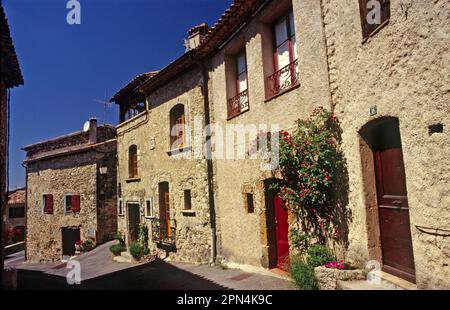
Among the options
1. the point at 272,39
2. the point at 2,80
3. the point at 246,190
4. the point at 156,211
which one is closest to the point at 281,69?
the point at 272,39

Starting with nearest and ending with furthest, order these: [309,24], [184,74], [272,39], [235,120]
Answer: [309,24], [272,39], [235,120], [184,74]

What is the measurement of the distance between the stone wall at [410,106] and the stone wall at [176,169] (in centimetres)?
488

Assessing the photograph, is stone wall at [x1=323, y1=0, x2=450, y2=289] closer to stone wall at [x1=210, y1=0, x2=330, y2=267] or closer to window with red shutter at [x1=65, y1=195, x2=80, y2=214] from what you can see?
stone wall at [x1=210, y1=0, x2=330, y2=267]

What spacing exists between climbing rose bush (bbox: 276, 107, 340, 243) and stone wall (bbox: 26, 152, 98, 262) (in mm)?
12237

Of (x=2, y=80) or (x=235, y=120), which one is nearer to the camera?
(x=2, y=80)

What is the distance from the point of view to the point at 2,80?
20.4 ft

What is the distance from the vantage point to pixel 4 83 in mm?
6488

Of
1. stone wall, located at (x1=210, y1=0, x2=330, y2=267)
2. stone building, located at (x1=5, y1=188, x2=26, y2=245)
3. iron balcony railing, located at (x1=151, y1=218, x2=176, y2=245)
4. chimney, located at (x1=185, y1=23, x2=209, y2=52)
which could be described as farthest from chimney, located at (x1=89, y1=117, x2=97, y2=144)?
stone building, located at (x1=5, y1=188, x2=26, y2=245)

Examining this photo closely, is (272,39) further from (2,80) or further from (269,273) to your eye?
(2,80)

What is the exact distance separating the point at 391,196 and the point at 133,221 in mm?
11215

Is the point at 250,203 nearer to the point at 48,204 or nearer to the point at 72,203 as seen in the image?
the point at 72,203

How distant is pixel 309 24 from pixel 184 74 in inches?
201

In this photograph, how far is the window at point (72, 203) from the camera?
49.2ft

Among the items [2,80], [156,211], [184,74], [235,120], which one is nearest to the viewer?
[2,80]
